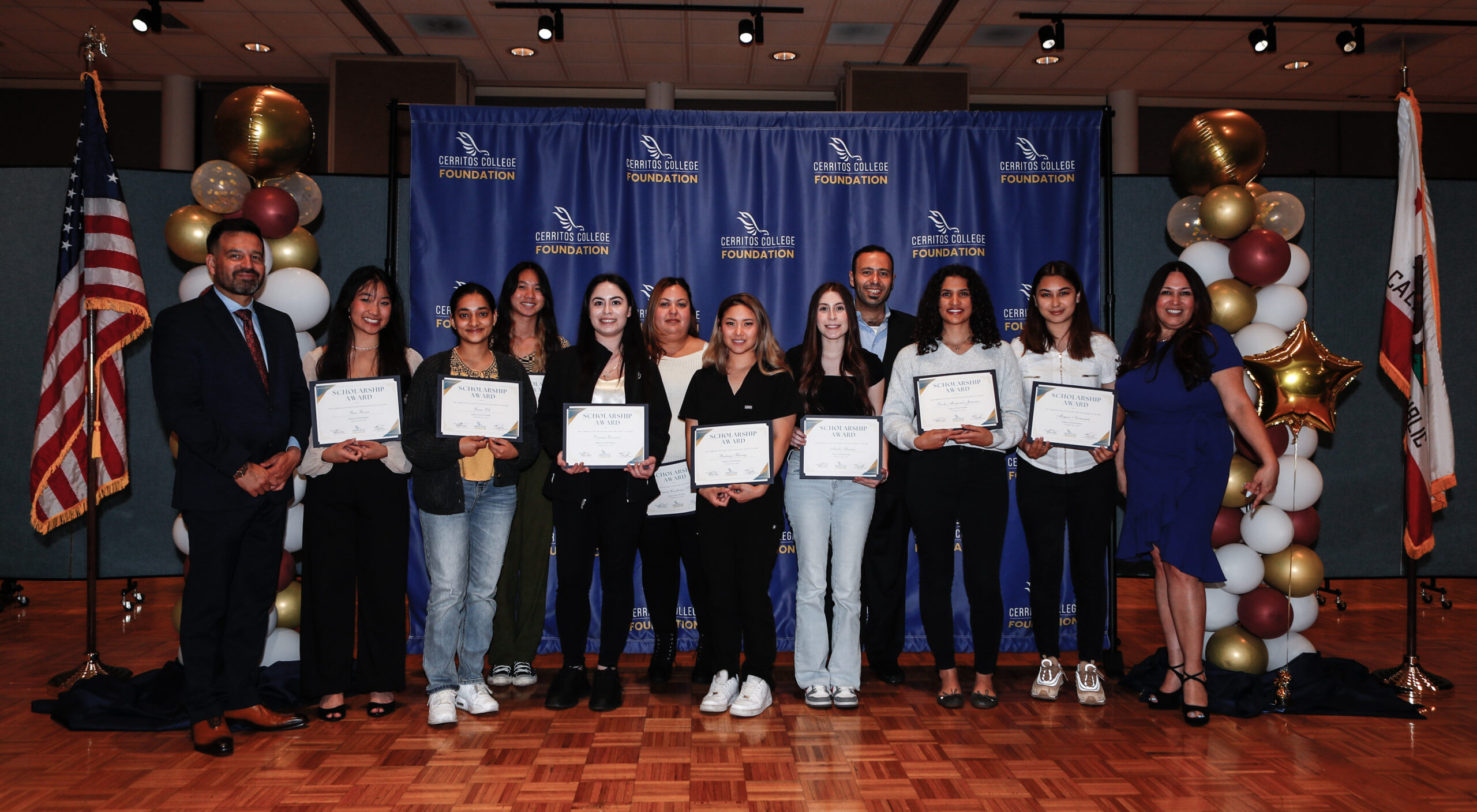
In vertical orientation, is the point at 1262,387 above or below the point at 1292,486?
above

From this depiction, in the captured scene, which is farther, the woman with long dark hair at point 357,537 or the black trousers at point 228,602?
the woman with long dark hair at point 357,537

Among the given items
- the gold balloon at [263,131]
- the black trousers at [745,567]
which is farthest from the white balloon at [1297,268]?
the gold balloon at [263,131]

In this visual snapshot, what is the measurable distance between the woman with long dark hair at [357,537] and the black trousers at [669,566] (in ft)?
3.44

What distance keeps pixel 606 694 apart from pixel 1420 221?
4465mm

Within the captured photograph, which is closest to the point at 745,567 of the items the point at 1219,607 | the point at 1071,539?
the point at 1071,539

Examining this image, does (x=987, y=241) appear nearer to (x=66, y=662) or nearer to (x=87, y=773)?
(x=87, y=773)

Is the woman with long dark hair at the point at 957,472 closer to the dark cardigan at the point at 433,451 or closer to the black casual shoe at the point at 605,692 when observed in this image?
the black casual shoe at the point at 605,692

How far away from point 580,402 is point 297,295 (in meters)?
1.60

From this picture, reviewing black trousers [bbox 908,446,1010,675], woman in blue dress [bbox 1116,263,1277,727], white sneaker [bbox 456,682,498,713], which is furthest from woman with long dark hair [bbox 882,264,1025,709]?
white sneaker [bbox 456,682,498,713]

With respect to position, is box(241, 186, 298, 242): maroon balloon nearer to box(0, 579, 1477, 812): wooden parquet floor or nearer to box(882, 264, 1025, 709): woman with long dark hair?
box(0, 579, 1477, 812): wooden parquet floor

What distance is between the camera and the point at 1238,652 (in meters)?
3.91

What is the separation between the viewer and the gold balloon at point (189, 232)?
3.96 m

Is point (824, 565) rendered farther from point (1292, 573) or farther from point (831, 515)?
point (1292, 573)

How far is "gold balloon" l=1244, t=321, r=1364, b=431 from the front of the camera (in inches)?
151
